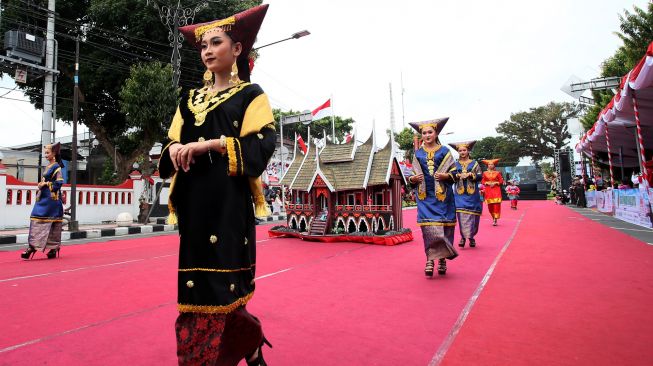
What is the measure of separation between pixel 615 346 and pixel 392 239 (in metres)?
4.90

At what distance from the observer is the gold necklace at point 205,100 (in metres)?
1.84

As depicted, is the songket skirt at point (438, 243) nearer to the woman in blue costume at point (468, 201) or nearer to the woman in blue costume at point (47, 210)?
the woman in blue costume at point (468, 201)

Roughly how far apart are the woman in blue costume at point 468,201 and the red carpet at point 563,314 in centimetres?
130

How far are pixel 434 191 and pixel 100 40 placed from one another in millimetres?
16391

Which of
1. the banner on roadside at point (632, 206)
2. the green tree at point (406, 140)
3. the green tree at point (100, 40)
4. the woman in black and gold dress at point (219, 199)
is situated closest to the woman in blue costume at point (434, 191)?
the woman in black and gold dress at point (219, 199)

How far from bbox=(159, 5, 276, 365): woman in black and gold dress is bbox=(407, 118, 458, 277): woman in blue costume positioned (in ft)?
9.78

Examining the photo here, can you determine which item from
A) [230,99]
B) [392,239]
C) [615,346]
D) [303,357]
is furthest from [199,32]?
[392,239]

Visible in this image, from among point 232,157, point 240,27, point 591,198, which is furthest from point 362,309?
point 591,198

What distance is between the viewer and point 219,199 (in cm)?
171

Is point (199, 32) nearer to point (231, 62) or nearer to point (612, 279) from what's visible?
point (231, 62)

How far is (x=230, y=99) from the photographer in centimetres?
188

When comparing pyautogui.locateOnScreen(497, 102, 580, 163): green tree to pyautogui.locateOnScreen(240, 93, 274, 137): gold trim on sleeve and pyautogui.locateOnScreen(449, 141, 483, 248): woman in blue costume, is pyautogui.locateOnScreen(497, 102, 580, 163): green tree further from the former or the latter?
pyautogui.locateOnScreen(240, 93, 274, 137): gold trim on sleeve

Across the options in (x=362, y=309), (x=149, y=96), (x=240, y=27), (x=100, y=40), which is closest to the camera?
(x=240, y=27)

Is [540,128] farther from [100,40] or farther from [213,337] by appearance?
[213,337]
